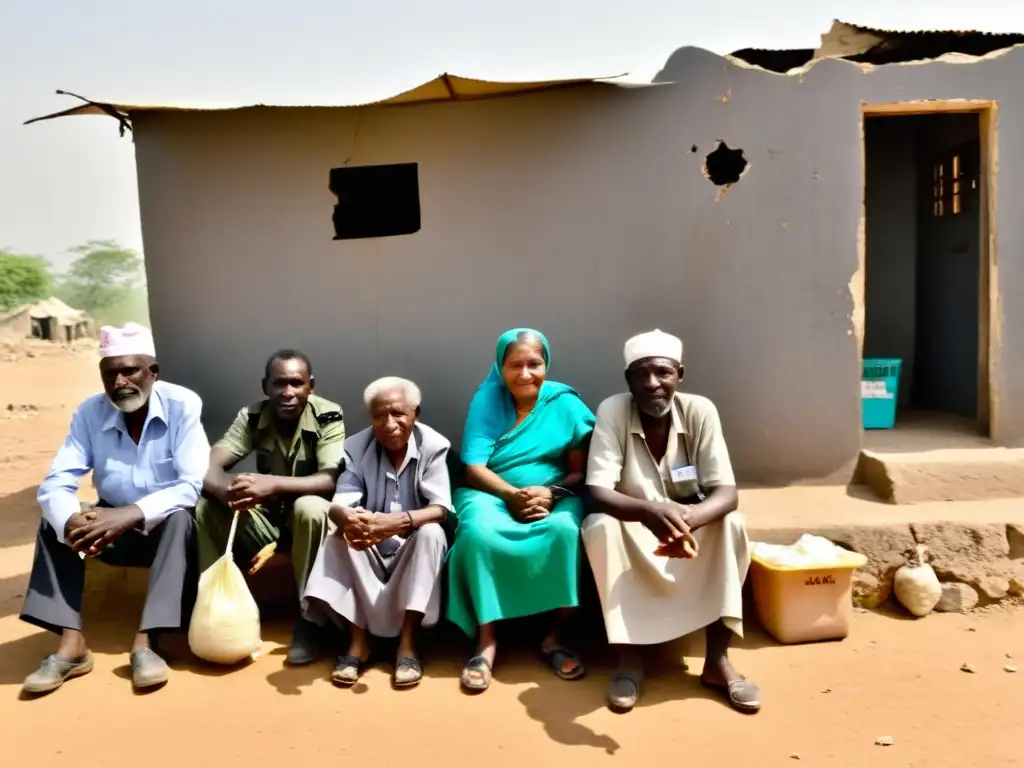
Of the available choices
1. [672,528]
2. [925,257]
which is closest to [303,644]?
[672,528]

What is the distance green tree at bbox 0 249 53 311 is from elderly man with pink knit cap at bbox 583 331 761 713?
36.3 m

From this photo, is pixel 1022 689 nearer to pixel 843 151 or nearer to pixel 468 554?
pixel 468 554

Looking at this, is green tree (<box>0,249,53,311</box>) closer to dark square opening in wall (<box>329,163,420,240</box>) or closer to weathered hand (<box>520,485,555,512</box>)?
dark square opening in wall (<box>329,163,420,240</box>)

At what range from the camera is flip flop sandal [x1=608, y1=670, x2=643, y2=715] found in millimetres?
2910

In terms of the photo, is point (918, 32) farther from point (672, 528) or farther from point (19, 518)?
point (19, 518)

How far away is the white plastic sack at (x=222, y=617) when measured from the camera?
10.5 ft

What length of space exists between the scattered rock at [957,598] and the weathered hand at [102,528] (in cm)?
383

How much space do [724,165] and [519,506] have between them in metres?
2.41

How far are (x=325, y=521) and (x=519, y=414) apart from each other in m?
1.02

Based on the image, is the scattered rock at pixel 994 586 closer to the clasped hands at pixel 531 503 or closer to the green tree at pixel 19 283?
the clasped hands at pixel 531 503

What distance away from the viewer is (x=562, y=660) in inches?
126

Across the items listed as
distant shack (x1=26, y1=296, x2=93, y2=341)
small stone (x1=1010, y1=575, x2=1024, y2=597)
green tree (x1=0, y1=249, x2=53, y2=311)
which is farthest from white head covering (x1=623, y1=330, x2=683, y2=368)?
green tree (x1=0, y1=249, x2=53, y2=311)

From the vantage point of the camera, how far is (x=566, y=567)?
3.17 m

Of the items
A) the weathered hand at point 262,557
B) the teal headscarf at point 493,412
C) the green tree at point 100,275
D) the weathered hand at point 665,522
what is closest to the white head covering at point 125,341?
the weathered hand at point 262,557
